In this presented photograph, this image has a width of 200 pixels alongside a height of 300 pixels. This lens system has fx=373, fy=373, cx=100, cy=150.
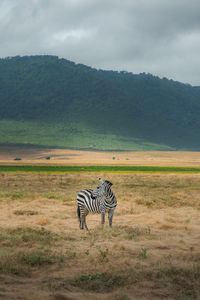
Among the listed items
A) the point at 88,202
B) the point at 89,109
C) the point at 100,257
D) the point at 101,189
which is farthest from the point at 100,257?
the point at 89,109

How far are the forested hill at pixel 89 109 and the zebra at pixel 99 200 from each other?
102 meters

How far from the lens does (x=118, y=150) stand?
114625 millimetres

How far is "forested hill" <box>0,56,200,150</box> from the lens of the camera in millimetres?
127125

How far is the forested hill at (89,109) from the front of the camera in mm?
127125

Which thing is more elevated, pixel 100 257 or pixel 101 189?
pixel 101 189

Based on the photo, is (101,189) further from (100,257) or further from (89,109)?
(89,109)

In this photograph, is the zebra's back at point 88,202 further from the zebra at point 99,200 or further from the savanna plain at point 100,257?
the savanna plain at point 100,257

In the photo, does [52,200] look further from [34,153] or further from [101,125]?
[101,125]

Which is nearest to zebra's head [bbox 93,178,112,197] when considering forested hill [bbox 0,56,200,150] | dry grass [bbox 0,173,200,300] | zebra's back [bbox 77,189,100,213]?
zebra's back [bbox 77,189,100,213]

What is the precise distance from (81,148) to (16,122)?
3484cm

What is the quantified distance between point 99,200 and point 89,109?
13921 centimetres

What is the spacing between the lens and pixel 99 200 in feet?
42.0

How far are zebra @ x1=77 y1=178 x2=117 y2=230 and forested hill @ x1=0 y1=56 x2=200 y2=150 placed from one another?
4024 inches

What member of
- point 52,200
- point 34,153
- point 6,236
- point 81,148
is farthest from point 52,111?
point 6,236
